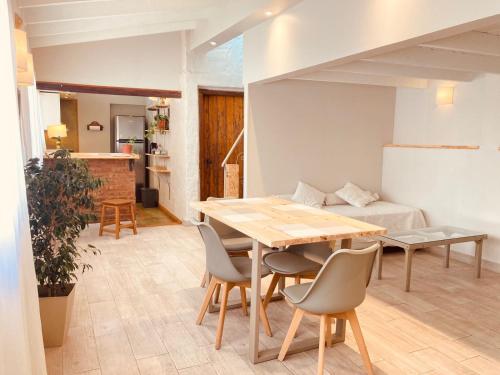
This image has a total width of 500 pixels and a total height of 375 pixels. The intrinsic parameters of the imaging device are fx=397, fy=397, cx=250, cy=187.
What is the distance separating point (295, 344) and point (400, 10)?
243cm

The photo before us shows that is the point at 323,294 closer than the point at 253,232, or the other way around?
the point at 323,294

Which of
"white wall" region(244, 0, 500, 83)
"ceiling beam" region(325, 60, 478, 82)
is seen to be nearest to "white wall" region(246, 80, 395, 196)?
"white wall" region(244, 0, 500, 83)

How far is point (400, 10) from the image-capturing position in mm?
2791

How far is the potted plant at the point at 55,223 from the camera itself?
2475 millimetres

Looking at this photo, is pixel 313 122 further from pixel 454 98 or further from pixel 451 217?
pixel 451 217

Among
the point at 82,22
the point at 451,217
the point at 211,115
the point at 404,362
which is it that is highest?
the point at 82,22

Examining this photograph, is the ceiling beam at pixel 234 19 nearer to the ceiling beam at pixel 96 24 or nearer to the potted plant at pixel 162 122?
the ceiling beam at pixel 96 24

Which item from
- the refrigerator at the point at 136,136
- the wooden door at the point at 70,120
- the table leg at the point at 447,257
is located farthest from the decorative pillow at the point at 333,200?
the wooden door at the point at 70,120

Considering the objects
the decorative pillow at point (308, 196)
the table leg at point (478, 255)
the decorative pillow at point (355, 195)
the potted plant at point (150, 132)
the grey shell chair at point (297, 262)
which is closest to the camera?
the grey shell chair at point (297, 262)

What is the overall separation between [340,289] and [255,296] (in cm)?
56

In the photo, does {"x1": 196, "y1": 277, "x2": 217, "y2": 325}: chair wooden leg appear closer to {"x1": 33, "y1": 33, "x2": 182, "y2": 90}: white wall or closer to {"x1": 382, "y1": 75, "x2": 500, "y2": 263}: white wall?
{"x1": 382, "y1": 75, "x2": 500, "y2": 263}: white wall

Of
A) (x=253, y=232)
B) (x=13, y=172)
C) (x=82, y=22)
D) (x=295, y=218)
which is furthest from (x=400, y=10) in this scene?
(x=82, y=22)

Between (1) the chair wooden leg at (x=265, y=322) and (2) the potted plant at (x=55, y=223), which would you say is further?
(1) the chair wooden leg at (x=265, y=322)

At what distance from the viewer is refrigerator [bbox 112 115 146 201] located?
9.45 metres
